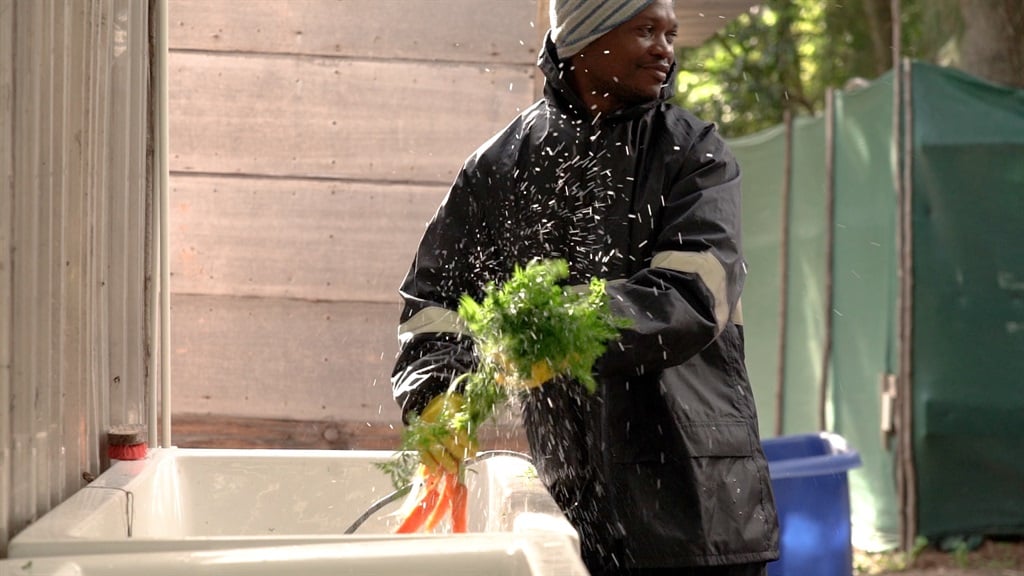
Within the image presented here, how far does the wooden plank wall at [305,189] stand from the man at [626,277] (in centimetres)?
119

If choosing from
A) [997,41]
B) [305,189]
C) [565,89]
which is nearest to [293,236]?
[305,189]

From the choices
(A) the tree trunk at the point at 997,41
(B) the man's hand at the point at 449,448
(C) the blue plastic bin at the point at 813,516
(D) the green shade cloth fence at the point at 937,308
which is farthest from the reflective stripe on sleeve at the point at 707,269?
(A) the tree trunk at the point at 997,41

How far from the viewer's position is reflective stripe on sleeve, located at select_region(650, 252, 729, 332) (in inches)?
102

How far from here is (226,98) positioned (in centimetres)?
420

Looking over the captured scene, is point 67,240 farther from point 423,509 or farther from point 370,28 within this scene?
point 370,28

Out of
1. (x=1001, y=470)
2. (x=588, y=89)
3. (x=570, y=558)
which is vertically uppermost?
(x=588, y=89)

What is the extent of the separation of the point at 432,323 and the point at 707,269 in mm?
569

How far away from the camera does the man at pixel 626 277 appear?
2688mm

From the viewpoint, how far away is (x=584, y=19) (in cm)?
286

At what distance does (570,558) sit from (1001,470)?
5455 millimetres

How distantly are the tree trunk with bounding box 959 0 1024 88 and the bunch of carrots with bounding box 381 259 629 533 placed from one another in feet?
21.9

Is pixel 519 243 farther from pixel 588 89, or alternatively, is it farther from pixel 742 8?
pixel 742 8

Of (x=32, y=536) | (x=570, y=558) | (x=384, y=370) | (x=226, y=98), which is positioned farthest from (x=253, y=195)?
(x=570, y=558)

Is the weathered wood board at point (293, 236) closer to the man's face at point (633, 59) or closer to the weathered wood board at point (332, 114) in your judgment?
the weathered wood board at point (332, 114)
